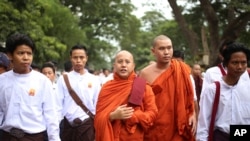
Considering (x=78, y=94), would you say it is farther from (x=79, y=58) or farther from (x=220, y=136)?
(x=220, y=136)

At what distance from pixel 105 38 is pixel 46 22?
94.3 ft

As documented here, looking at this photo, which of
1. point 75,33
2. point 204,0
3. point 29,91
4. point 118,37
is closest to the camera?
point 29,91

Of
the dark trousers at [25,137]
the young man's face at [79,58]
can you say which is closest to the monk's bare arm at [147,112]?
the dark trousers at [25,137]

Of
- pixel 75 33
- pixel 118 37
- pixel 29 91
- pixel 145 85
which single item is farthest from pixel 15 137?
pixel 118 37

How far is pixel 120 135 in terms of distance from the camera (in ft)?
16.3

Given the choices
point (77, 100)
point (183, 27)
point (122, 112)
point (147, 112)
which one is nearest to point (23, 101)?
point (122, 112)

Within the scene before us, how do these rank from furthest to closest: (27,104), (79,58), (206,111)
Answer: (79,58), (27,104), (206,111)

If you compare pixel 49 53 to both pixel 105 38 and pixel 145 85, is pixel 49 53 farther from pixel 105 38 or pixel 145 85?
pixel 105 38

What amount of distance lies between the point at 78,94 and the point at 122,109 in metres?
2.15

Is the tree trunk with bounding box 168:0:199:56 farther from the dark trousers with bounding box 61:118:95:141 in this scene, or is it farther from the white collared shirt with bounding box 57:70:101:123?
the dark trousers with bounding box 61:118:95:141

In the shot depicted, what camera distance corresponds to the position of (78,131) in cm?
688

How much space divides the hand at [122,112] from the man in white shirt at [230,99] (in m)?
0.79

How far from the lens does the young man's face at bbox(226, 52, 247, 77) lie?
427cm

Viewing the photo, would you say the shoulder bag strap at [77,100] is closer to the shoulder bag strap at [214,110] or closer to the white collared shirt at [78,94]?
the white collared shirt at [78,94]
